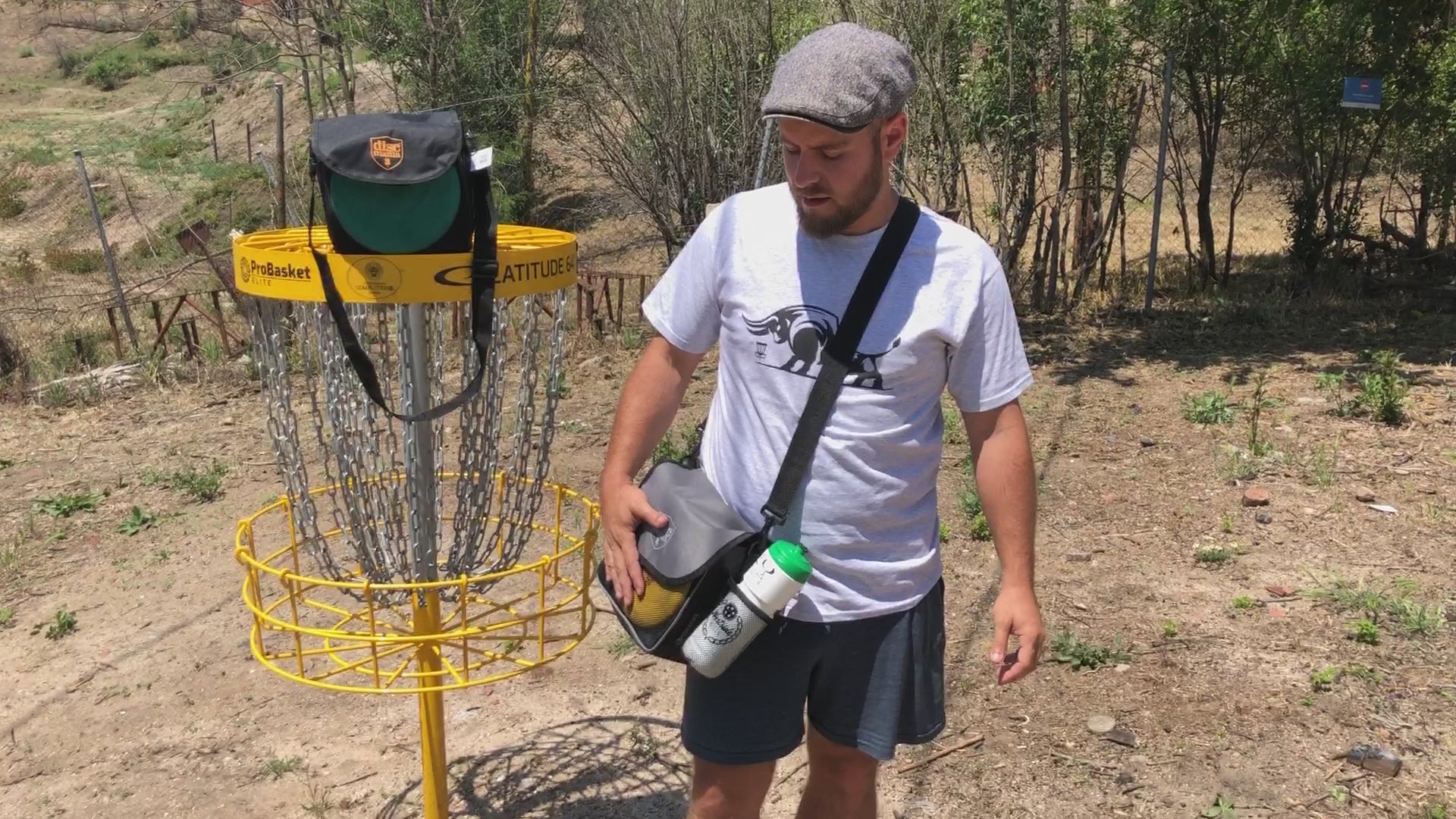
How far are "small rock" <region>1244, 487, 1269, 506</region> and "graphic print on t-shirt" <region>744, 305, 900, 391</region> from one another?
136 inches

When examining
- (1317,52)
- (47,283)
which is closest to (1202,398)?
(1317,52)

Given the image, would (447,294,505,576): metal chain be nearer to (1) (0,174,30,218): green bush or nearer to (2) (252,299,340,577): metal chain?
(2) (252,299,340,577): metal chain

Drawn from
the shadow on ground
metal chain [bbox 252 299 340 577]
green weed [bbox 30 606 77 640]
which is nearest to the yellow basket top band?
metal chain [bbox 252 299 340 577]

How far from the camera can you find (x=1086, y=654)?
374 cm

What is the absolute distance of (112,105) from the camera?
3738cm

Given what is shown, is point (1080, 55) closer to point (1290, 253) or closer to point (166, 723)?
point (1290, 253)

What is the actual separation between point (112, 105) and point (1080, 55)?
36.9 m

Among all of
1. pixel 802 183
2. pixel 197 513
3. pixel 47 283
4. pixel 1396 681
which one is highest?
pixel 802 183

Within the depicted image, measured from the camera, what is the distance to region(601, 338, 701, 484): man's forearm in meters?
2.15

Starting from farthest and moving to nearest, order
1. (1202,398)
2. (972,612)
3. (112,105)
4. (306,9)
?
(112,105) < (306,9) < (1202,398) < (972,612)

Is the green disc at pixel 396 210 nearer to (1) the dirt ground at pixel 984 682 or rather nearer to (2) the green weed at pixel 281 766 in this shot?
(1) the dirt ground at pixel 984 682

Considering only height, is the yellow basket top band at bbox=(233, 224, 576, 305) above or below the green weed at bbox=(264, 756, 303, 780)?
above

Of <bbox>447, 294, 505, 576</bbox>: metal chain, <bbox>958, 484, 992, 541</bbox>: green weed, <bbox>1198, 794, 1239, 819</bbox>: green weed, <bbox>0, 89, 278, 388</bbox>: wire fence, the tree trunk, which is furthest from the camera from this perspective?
the tree trunk

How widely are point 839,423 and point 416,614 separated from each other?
1062mm
